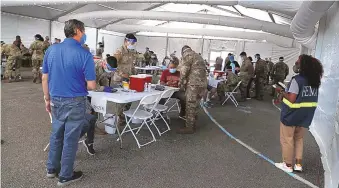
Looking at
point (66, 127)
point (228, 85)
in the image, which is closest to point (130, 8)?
point (228, 85)

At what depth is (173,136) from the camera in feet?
14.5

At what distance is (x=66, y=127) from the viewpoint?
2.56 metres

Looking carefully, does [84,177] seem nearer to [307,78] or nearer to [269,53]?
[307,78]

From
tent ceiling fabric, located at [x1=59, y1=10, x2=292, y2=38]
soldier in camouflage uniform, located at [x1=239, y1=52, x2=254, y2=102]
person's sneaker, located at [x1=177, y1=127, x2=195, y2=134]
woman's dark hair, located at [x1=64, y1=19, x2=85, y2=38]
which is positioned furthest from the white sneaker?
tent ceiling fabric, located at [x1=59, y1=10, x2=292, y2=38]

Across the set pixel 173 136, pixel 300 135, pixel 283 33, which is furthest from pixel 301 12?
pixel 283 33

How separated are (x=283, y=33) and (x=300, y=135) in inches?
344

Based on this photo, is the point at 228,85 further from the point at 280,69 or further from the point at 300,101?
the point at 300,101

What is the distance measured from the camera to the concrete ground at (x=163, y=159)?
283 cm

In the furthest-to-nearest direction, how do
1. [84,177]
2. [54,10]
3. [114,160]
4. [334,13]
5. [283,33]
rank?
[54,10]
[283,33]
[334,13]
[114,160]
[84,177]

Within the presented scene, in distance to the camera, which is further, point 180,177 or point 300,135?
point 300,135

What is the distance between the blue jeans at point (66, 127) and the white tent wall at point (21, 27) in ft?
37.5

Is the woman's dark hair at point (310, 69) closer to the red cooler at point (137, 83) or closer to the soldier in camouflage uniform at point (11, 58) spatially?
the red cooler at point (137, 83)

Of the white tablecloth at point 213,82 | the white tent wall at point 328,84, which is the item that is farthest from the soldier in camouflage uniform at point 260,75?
the white tent wall at point 328,84

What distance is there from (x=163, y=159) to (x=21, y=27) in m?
12.4
